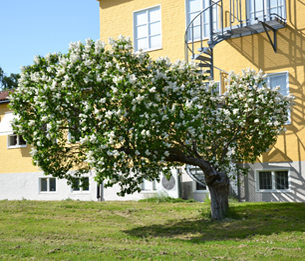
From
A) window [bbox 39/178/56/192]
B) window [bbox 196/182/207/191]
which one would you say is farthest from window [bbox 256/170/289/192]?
window [bbox 39/178/56/192]

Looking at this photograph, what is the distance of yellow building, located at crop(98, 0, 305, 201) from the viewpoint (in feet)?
57.3

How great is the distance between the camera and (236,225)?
13.4 m

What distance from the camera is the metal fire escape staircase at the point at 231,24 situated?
57.5 feet

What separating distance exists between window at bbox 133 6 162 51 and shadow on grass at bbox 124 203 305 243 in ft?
29.6

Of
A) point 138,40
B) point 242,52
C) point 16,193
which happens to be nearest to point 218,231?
point 242,52

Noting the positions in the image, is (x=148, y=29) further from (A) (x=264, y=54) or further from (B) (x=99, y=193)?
(B) (x=99, y=193)

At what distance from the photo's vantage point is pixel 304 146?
17.3 meters

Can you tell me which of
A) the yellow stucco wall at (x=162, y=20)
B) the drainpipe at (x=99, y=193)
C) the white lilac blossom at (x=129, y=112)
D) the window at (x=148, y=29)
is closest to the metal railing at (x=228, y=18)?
the yellow stucco wall at (x=162, y=20)

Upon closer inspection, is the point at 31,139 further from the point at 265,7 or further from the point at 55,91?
the point at 265,7

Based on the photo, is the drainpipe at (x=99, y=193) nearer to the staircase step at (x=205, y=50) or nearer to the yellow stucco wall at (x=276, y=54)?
the yellow stucco wall at (x=276, y=54)

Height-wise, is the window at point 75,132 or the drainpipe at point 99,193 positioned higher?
the window at point 75,132

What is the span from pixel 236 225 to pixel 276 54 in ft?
25.2

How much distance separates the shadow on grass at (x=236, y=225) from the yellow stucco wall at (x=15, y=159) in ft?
38.3

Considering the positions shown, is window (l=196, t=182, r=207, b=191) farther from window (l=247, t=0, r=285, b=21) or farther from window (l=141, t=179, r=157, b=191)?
window (l=247, t=0, r=285, b=21)
